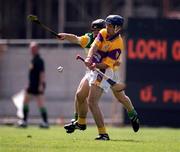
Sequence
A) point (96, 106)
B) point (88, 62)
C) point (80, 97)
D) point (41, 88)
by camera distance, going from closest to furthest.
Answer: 1. point (88, 62)
2. point (96, 106)
3. point (80, 97)
4. point (41, 88)

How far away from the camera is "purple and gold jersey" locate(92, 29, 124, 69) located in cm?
1513

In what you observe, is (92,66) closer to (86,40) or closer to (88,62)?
(88,62)

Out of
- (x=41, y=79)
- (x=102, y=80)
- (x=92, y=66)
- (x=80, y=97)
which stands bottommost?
(x=41, y=79)

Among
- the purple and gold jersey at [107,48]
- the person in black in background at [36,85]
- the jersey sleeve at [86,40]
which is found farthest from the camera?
the person in black in background at [36,85]

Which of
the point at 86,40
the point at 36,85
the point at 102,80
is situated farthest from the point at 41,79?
the point at 102,80

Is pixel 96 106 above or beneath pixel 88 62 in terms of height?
beneath

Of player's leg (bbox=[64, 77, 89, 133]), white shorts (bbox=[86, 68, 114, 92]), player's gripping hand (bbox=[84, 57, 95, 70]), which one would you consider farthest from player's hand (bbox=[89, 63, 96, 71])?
player's leg (bbox=[64, 77, 89, 133])

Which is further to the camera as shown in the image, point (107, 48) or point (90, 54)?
point (107, 48)

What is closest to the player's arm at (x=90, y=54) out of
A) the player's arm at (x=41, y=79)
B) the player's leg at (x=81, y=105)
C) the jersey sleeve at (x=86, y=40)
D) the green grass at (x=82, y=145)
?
the player's leg at (x=81, y=105)

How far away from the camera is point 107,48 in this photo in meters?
15.2

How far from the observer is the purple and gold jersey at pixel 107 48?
15.1 meters

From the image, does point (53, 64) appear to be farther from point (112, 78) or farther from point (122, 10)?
point (112, 78)

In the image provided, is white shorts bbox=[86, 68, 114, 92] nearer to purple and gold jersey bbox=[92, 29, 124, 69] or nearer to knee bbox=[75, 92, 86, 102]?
purple and gold jersey bbox=[92, 29, 124, 69]

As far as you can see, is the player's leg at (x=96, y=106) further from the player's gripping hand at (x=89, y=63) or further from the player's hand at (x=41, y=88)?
the player's hand at (x=41, y=88)
